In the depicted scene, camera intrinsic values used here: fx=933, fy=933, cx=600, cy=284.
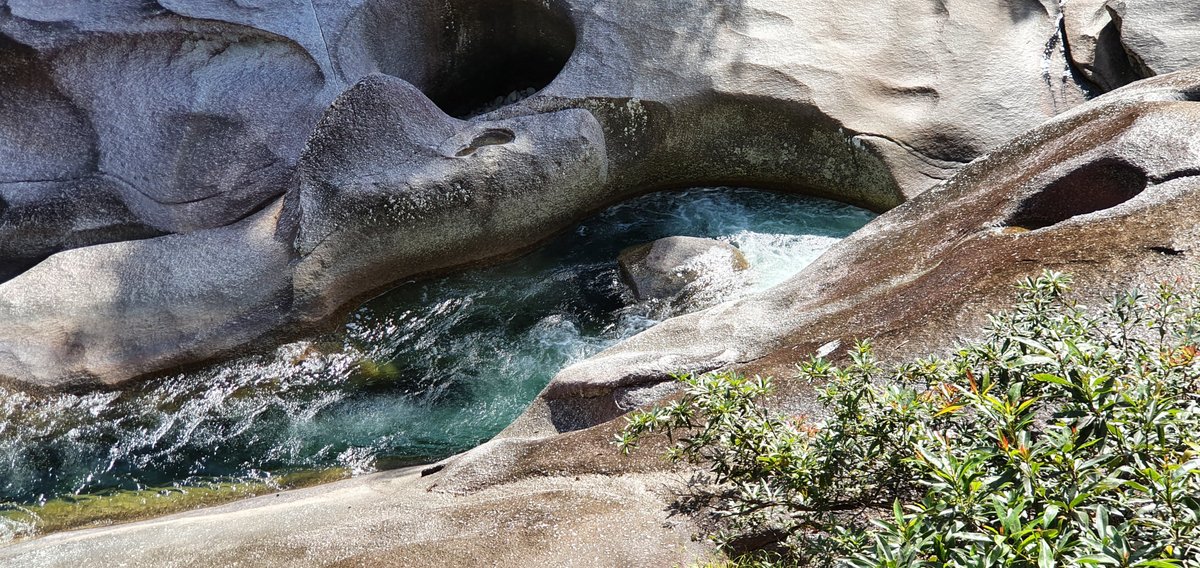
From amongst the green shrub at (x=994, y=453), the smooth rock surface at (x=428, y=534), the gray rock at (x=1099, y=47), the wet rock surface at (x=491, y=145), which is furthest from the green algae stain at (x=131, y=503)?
the gray rock at (x=1099, y=47)

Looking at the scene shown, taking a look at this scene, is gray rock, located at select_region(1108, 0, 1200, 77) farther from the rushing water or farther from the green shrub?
the green shrub

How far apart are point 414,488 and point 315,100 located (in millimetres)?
3776

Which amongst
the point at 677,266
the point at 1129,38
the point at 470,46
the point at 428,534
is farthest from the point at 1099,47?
the point at 428,534

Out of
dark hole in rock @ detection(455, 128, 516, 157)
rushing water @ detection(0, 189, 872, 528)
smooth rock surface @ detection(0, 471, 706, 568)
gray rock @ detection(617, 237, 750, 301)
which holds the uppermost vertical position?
dark hole in rock @ detection(455, 128, 516, 157)

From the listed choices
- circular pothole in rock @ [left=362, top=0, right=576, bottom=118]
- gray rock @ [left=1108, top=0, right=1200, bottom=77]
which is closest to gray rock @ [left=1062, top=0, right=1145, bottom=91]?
gray rock @ [left=1108, top=0, right=1200, bottom=77]

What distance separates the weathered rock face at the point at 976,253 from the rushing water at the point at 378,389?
124cm

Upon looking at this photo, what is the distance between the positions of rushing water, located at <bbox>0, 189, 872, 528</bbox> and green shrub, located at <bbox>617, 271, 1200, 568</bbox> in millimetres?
2503

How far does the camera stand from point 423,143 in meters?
5.86

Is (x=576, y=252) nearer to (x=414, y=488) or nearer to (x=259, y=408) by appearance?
(x=259, y=408)

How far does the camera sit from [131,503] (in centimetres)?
472

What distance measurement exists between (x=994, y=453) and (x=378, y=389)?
4.12 metres

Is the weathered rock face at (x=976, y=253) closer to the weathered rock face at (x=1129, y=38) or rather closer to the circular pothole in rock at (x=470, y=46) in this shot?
the weathered rock face at (x=1129, y=38)

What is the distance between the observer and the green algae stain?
4.62 metres

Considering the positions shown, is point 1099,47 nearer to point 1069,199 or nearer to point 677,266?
point 1069,199
